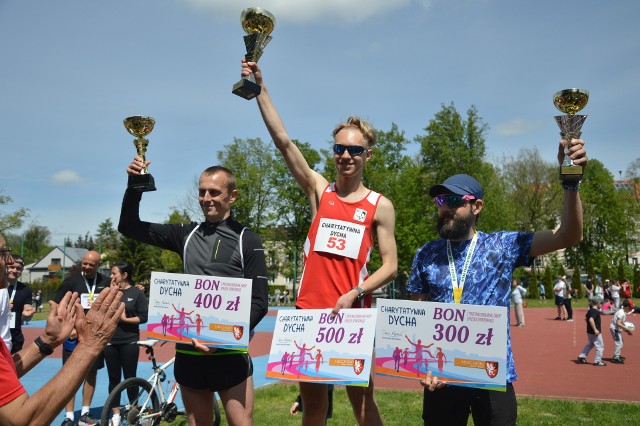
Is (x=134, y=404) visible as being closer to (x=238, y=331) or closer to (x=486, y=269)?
(x=238, y=331)

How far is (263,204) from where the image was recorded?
52.9 metres

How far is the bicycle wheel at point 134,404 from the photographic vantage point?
6.11 meters

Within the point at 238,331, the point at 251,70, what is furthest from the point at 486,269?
the point at 251,70

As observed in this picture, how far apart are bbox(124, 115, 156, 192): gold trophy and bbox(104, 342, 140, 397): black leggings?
13.6ft

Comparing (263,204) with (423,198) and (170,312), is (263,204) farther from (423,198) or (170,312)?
(170,312)

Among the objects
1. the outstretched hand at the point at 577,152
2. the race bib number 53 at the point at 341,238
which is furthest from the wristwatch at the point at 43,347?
the outstretched hand at the point at 577,152

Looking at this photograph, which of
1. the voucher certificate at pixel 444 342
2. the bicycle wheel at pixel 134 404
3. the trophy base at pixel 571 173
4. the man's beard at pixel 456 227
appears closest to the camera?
the trophy base at pixel 571 173

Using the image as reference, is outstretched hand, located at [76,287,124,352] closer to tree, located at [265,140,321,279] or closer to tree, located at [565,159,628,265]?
tree, located at [265,140,321,279]

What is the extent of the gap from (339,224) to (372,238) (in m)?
0.27

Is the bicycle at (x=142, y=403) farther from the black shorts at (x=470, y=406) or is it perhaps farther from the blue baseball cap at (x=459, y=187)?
the blue baseball cap at (x=459, y=187)

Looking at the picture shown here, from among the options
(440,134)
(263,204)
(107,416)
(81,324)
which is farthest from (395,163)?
(81,324)

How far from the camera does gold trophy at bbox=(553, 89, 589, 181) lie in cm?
270

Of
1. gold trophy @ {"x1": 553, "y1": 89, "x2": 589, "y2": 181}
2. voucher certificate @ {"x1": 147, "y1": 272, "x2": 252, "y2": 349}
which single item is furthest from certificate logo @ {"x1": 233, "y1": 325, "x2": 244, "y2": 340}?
gold trophy @ {"x1": 553, "y1": 89, "x2": 589, "y2": 181}

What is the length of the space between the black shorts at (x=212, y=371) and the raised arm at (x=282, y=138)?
1.23 m
